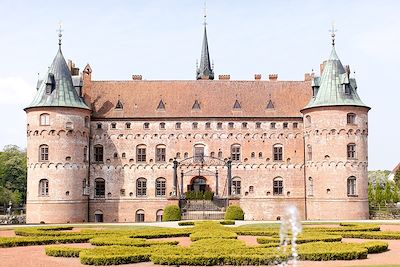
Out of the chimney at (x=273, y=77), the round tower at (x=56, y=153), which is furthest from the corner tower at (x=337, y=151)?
the round tower at (x=56, y=153)

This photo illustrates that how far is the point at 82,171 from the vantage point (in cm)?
4850

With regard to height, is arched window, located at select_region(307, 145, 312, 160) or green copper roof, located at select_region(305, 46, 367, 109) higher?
green copper roof, located at select_region(305, 46, 367, 109)

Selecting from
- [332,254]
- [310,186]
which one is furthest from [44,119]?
[332,254]

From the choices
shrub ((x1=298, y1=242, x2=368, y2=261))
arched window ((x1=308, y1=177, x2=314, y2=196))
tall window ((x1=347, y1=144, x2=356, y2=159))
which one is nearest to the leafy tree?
arched window ((x1=308, y1=177, x2=314, y2=196))

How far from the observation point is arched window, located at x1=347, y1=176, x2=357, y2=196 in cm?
4660

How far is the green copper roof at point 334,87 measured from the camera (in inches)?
1882

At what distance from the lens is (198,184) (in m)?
51.2

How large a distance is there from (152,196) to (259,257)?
34.0 meters

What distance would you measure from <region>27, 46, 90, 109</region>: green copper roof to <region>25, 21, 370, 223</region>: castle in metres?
0.09

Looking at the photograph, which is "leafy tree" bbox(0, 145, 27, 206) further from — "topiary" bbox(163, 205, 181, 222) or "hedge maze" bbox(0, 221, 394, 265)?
"hedge maze" bbox(0, 221, 394, 265)

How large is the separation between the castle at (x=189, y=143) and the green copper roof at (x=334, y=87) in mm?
87

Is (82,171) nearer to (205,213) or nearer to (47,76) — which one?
(47,76)

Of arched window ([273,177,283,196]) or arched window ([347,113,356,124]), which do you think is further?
arched window ([273,177,283,196])

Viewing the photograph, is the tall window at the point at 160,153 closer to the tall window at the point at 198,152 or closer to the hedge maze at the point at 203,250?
the tall window at the point at 198,152
